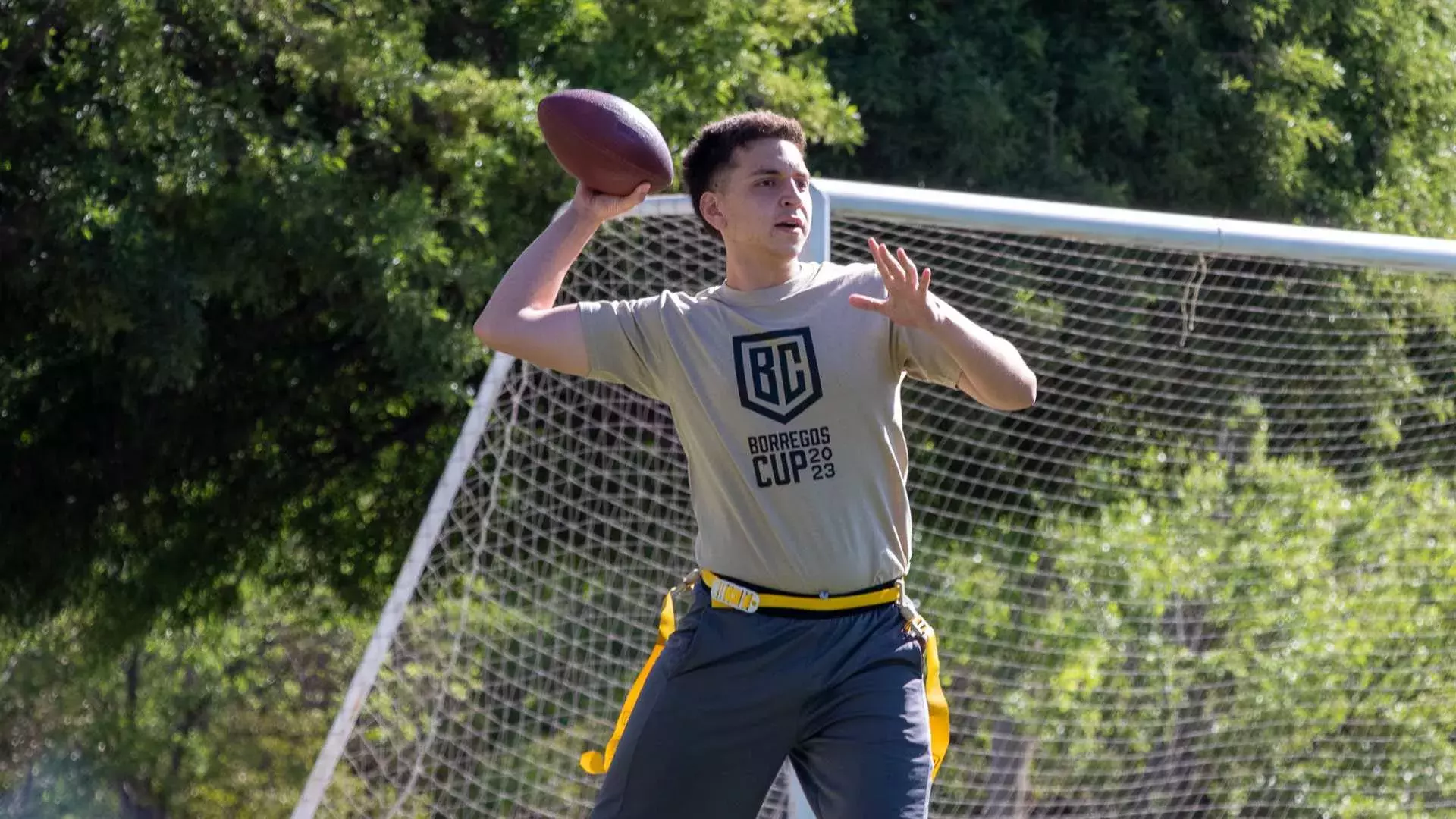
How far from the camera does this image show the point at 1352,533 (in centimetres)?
843

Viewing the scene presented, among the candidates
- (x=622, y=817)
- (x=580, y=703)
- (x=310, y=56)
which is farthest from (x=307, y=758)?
(x=622, y=817)

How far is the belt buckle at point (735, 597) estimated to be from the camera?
10.7ft

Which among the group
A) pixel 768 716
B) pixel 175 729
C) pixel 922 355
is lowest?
pixel 175 729

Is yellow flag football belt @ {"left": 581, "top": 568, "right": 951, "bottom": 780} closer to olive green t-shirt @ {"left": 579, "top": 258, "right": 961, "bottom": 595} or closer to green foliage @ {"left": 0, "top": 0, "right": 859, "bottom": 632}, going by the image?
olive green t-shirt @ {"left": 579, "top": 258, "right": 961, "bottom": 595}

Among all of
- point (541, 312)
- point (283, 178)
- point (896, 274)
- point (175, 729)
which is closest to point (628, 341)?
point (541, 312)

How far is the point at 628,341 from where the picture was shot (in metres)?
3.39

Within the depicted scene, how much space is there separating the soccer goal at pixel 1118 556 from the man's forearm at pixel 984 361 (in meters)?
3.83

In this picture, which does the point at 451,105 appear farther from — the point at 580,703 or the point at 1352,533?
the point at 1352,533

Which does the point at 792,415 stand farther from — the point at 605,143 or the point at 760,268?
the point at 605,143

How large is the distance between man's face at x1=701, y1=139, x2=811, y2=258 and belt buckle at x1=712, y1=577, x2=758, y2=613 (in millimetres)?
637

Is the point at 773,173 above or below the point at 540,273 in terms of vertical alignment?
above

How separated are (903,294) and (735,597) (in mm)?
673

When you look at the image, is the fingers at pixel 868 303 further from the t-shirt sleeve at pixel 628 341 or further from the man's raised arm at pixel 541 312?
the man's raised arm at pixel 541 312

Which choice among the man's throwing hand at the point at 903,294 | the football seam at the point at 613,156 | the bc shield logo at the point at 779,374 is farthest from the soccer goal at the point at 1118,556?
the man's throwing hand at the point at 903,294
